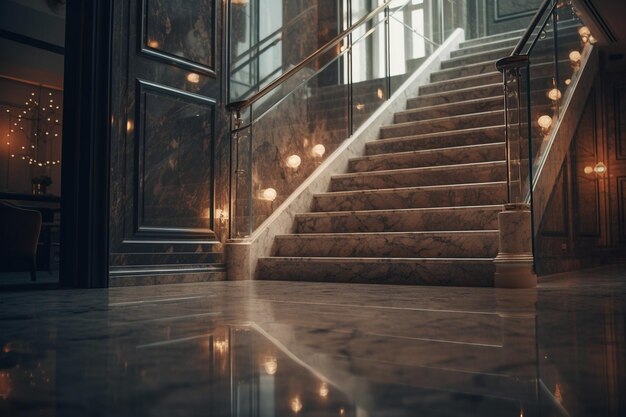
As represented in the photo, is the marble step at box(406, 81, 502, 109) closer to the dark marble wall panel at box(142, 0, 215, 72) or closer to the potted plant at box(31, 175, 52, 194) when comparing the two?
the dark marble wall panel at box(142, 0, 215, 72)

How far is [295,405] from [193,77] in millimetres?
4061

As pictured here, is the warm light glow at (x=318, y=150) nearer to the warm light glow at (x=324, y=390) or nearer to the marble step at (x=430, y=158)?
the marble step at (x=430, y=158)

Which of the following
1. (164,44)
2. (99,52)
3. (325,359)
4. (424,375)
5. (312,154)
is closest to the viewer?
(424,375)

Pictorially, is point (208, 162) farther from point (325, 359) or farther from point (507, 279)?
point (325, 359)

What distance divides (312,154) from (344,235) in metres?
1.32

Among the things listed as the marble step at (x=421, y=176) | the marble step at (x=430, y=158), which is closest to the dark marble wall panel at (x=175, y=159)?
the marble step at (x=421, y=176)

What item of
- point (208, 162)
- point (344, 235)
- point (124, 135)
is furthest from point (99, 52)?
point (344, 235)

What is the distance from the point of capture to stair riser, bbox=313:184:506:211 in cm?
444

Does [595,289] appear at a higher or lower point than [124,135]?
lower

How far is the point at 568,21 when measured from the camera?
5250 millimetres

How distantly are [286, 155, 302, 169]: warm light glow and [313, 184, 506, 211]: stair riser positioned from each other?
367mm

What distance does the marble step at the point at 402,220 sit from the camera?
13.8ft

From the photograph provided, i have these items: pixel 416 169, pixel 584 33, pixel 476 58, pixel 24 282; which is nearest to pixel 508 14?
pixel 476 58

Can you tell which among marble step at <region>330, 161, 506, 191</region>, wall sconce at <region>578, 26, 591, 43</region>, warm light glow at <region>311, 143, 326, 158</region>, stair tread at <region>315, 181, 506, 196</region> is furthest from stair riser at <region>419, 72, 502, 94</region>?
stair tread at <region>315, 181, 506, 196</region>
